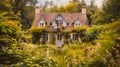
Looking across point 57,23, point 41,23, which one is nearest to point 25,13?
point 41,23

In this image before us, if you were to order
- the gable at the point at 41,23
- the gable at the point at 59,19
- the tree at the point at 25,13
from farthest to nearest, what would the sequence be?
1. the tree at the point at 25,13
2. the gable at the point at 41,23
3. the gable at the point at 59,19

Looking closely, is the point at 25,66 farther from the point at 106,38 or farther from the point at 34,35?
the point at 34,35

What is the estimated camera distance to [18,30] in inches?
298

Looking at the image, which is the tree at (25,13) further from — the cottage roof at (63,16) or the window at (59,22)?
the window at (59,22)

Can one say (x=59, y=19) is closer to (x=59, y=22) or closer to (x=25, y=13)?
(x=59, y=22)

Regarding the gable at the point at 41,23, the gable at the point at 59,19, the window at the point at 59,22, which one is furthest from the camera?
the gable at the point at 41,23

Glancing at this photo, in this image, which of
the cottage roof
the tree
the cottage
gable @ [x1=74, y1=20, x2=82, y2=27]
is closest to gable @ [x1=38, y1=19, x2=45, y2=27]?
the cottage

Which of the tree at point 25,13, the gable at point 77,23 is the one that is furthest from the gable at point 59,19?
the tree at point 25,13

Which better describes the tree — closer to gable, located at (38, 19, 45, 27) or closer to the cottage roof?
the cottage roof

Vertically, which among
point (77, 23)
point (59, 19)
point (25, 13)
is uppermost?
point (25, 13)

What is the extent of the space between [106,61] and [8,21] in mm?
3266

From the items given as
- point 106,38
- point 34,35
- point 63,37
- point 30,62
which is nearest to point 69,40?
point 63,37

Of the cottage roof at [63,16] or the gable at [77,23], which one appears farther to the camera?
the cottage roof at [63,16]

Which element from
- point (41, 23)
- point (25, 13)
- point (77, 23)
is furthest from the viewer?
point (25, 13)
